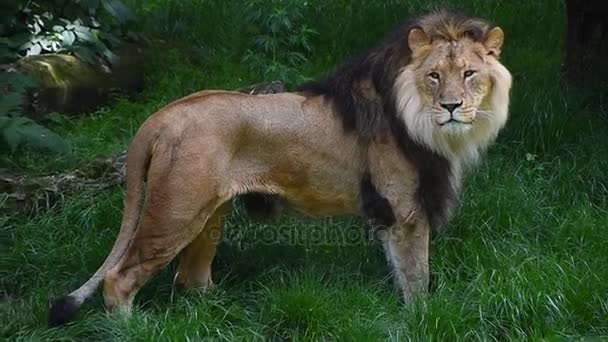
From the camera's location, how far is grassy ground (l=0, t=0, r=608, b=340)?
5.27 meters

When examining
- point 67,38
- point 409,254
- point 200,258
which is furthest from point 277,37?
point 409,254

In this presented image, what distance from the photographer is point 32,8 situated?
8.02 meters

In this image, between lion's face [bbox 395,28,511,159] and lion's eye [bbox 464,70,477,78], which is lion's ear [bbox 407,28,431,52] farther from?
lion's eye [bbox 464,70,477,78]

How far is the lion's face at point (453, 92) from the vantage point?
209 inches

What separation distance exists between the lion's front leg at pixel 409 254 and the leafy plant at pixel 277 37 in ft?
9.27

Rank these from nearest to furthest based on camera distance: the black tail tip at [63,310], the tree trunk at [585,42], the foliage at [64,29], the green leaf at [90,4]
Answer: the black tail tip at [63,310], the green leaf at [90,4], the foliage at [64,29], the tree trunk at [585,42]

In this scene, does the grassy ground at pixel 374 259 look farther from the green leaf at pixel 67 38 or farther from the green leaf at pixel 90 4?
the green leaf at pixel 90 4

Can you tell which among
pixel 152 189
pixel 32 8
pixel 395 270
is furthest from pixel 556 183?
pixel 32 8

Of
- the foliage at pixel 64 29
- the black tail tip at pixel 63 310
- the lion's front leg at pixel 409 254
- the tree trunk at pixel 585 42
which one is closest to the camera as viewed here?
the black tail tip at pixel 63 310

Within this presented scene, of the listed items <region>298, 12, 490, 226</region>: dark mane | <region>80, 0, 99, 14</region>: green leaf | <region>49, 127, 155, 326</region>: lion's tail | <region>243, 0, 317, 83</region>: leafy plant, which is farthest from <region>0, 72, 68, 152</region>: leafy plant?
<region>243, 0, 317, 83</region>: leafy plant

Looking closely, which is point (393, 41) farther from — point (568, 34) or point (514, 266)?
point (568, 34)

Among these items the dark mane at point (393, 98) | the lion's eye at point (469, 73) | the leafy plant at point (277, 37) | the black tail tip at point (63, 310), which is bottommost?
the leafy plant at point (277, 37)

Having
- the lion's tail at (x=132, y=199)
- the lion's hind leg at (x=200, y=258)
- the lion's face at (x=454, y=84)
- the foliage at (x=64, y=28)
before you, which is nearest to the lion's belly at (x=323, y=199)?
the lion's hind leg at (x=200, y=258)

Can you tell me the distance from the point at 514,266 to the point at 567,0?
297 cm
